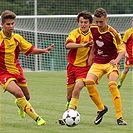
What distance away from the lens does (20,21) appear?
23000 millimetres

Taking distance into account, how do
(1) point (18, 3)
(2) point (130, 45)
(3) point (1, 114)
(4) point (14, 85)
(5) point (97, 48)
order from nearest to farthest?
(4) point (14, 85), (5) point (97, 48), (3) point (1, 114), (2) point (130, 45), (1) point (18, 3)

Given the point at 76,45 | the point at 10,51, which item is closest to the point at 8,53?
the point at 10,51

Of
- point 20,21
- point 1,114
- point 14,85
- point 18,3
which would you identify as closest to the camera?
point 14,85

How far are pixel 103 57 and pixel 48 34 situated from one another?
48.0 ft

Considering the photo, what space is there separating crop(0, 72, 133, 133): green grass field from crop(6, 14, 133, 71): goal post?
6547mm

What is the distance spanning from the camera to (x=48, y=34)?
2372 centimetres

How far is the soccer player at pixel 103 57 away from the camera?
8773mm

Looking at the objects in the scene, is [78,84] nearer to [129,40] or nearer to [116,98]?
[116,98]

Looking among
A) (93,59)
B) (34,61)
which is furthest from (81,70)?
(34,61)

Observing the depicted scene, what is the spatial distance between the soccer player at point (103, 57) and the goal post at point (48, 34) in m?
13.5

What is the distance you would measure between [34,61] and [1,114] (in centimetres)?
1320

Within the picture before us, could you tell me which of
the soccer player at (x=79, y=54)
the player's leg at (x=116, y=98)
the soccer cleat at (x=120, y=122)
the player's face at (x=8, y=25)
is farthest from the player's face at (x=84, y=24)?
the soccer cleat at (x=120, y=122)

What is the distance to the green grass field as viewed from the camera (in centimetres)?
816

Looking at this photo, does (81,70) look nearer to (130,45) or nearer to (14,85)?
(14,85)
